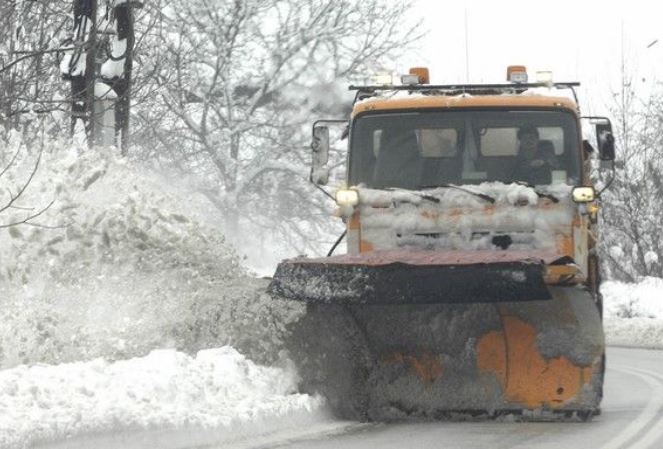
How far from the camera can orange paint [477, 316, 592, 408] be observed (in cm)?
1075

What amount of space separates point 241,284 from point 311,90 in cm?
2443

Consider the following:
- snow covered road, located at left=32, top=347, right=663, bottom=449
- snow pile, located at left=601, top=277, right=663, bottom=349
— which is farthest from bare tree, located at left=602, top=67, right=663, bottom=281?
snow covered road, located at left=32, top=347, right=663, bottom=449

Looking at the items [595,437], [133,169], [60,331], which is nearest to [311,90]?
[133,169]

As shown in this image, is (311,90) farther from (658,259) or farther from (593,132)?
(593,132)

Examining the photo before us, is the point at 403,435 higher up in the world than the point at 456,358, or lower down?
lower down

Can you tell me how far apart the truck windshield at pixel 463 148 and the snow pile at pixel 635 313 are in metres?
13.0

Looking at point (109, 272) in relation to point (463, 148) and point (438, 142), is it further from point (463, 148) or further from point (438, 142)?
point (463, 148)

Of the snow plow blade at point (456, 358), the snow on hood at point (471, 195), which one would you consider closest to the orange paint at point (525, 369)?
Result: the snow plow blade at point (456, 358)

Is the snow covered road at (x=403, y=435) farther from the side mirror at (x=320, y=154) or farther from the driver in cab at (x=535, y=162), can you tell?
the side mirror at (x=320, y=154)

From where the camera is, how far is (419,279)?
1008 cm

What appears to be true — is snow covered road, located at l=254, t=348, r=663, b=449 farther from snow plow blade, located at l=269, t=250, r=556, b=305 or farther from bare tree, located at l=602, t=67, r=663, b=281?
bare tree, located at l=602, t=67, r=663, b=281

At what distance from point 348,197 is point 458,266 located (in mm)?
1914

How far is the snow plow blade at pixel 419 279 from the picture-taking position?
9898 mm

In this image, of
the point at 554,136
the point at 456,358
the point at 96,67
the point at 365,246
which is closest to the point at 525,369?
the point at 456,358
